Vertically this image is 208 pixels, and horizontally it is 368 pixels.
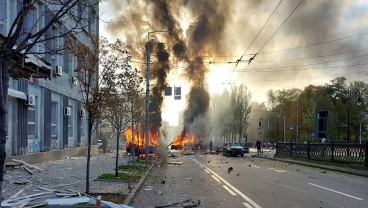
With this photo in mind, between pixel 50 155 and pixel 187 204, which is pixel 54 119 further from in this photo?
pixel 187 204

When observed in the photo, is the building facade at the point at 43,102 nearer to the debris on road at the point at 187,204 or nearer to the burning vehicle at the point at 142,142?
the burning vehicle at the point at 142,142

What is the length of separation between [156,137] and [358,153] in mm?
23855

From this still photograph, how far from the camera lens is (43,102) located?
23.8 meters

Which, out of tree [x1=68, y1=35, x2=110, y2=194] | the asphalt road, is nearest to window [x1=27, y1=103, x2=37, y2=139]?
the asphalt road

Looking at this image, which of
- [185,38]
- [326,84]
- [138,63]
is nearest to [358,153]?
[138,63]

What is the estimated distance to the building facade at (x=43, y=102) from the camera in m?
17.5

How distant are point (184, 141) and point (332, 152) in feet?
116

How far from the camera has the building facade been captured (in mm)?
17484

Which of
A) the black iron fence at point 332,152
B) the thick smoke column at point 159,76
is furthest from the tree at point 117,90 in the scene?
the thick smoke column at point 159,76

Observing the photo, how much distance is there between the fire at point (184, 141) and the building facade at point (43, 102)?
23680 mm

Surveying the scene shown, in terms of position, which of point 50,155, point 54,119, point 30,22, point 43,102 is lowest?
point 50,155

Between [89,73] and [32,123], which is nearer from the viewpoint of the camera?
[89,73]

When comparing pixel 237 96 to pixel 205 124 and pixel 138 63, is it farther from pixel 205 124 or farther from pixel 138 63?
pixel 138 63

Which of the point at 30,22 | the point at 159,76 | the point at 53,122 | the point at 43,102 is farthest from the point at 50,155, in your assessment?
the point at 159,76
